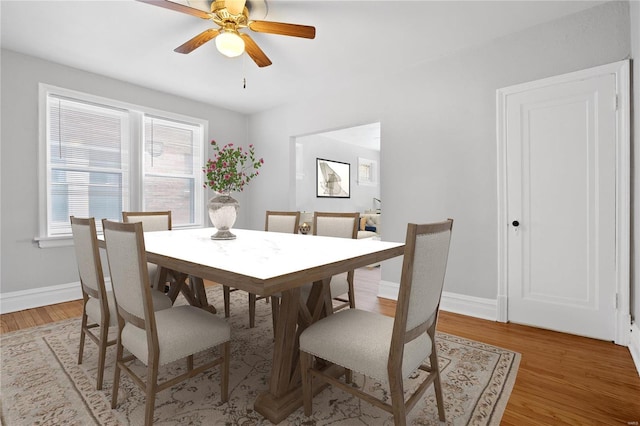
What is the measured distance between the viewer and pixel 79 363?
6.68ft

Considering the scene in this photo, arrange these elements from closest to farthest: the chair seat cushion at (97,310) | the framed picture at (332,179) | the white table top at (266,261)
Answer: the white table top at (266,261) < the chair seat cushion at (97,310) < the framed picture at (332,179)

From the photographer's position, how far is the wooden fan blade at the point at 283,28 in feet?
6.89

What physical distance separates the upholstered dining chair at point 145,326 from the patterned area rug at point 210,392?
141 millimetres

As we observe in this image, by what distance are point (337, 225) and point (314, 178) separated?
395 cm

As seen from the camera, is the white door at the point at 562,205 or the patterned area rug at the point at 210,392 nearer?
the patterned area rug at the point at 210,392

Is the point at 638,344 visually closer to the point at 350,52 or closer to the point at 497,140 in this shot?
the point at 497,140

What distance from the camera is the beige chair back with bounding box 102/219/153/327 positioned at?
1.27m

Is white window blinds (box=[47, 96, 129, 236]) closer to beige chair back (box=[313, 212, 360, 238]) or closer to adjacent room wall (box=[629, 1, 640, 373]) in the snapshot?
beige chair back (box=[313, 212, 360, 238])

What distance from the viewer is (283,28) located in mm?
2139

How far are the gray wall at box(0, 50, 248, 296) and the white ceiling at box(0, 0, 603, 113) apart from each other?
18 cm

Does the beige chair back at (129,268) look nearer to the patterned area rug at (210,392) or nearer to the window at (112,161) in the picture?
the patterned area rug at (210,392)

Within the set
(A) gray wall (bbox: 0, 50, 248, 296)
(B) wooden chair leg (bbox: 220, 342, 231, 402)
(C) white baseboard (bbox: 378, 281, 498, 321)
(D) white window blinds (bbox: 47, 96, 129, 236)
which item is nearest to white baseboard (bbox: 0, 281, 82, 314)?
(A) gray wall (bbox: 0, 50, 248, 296)

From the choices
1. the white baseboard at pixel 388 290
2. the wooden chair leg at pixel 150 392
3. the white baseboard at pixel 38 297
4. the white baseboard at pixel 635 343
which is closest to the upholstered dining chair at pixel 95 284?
the wooden chair leg at pixel 150 392

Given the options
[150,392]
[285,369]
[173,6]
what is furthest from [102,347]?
[173,6]
